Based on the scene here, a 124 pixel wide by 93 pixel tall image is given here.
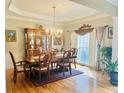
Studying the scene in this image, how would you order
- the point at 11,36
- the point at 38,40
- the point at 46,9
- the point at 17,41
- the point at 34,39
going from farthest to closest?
the point at 38,40
the point at 34,39
the point at 17,41
the point at 11,36
the point at 46,9

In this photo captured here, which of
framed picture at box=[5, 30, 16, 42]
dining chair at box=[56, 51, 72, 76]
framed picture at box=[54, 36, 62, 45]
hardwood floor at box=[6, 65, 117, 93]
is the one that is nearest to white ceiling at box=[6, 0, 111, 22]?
framed picture at box=[5, 30, 16, 42]

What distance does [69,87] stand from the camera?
3.43 meters

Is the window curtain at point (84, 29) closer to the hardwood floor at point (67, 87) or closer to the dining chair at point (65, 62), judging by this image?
the dining chair at point (65, 62)

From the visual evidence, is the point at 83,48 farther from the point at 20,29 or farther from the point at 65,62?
the point at 20,29

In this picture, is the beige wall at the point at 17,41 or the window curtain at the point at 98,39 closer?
the window curtain at the point at 98,39

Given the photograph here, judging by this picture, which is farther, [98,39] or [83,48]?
[83,48]

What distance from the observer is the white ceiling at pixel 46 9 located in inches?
161

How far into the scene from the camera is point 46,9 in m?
4.96

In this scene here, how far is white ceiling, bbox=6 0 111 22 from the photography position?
4.09m

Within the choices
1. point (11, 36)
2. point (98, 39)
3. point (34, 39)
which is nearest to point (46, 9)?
point (34, 39)

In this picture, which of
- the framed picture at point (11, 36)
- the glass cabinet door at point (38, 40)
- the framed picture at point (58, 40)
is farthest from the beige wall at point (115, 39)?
the framed picture at point (11, 36)

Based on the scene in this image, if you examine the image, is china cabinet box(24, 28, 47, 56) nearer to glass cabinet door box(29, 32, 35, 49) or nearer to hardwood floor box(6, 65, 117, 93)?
glass cabinet door box(29, 32, 35, 49)

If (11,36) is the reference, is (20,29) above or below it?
above
